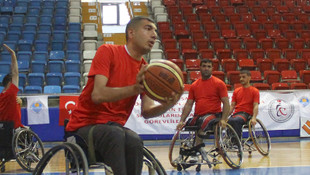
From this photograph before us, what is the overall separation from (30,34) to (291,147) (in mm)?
7974

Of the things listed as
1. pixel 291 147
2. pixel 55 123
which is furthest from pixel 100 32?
pixel 291 147

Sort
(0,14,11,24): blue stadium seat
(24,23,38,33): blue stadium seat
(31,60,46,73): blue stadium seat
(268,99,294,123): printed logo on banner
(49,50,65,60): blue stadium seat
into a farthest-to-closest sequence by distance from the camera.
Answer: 1. (0,14,11,24): blue stadium seat
2. (24,23,38,33): blue stadium seat
3. (49,50,65,60): blue stadium seat
4. (31,60,46,73): blue stadium seat
5. (268,99,294,123): printed logo on banner

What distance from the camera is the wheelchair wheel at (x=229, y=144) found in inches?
251

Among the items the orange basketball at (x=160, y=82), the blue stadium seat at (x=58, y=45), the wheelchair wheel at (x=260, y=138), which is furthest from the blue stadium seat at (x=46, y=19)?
the orange basketball at (x=160, y=82)

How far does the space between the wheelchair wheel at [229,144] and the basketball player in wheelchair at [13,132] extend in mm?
2278

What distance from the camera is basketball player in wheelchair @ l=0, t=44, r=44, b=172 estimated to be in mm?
6270

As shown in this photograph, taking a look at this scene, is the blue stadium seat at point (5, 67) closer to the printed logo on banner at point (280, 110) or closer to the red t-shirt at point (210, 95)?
the printed logo on banner at point (280, 110)

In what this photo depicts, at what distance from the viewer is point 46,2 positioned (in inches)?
647

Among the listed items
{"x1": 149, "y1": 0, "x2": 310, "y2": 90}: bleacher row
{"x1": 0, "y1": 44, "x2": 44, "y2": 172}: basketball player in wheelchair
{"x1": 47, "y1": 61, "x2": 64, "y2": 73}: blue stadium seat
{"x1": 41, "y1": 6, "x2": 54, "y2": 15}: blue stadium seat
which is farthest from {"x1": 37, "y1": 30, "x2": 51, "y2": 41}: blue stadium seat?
{"x1": 0, "y1": 44, "x2": 44, "y2": 172}: basketball player in wheelchair

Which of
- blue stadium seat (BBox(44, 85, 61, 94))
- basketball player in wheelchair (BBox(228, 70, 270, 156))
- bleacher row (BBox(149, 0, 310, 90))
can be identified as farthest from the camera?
bleacher row (BBox(149, 0, 310, 90))

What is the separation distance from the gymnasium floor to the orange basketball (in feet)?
11.4

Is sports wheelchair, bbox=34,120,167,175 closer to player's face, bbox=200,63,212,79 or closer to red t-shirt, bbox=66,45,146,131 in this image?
red t-shirt, bbox=66,45,146,131

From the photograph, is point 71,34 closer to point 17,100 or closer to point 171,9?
point 171,9

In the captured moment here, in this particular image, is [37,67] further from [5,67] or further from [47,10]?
[47,10]
